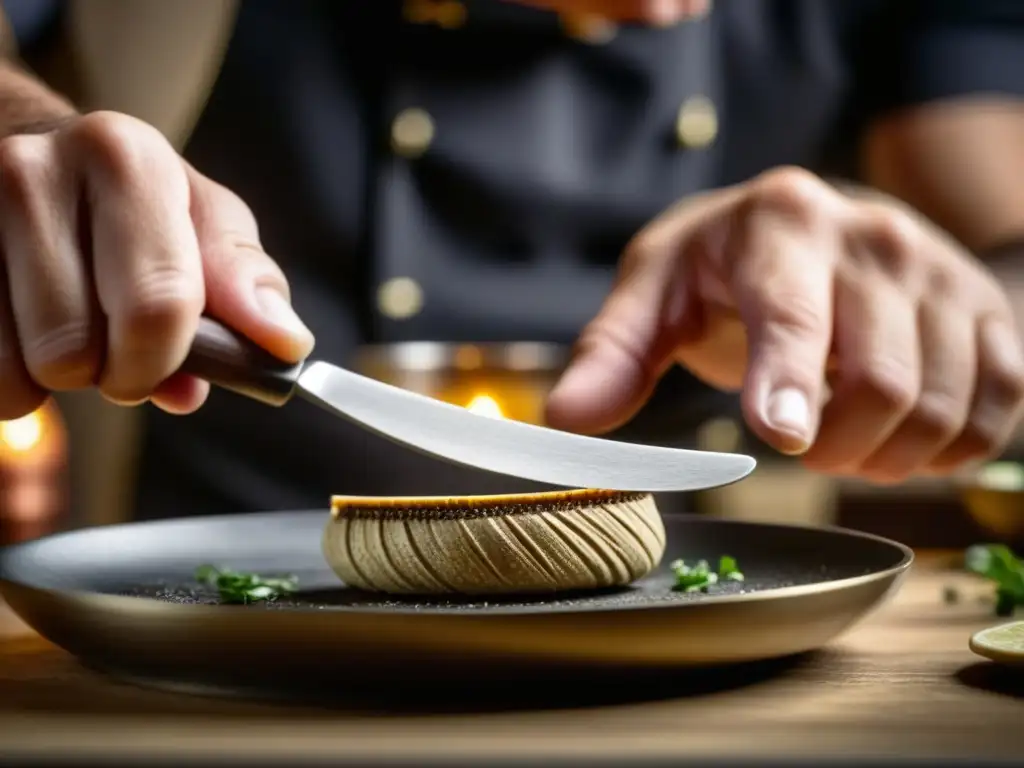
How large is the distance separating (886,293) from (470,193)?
2.38ft

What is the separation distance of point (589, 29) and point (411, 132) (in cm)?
27

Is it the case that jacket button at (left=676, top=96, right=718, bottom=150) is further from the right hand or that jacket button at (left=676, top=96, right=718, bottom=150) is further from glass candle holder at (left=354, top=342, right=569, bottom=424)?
the right hand

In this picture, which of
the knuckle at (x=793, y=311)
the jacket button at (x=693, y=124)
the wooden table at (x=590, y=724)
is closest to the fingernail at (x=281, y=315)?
the wooden table at (x=590, y=724)

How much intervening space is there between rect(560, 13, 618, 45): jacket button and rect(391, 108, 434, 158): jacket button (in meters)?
0.22

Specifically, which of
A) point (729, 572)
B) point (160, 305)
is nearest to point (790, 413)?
point (729, 572)

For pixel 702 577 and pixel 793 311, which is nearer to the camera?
pixel 702 577

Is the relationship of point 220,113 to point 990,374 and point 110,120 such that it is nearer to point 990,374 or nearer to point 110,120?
point 110,120

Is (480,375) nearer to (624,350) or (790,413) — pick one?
(624,350)

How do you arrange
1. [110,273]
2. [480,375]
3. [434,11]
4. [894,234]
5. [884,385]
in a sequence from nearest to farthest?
[110,273], [884,385], [894,234], [480,375], [434,11]

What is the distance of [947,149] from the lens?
6.39 feet

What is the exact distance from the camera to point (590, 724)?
1.98 ft

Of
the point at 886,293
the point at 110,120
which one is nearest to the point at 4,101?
the point at 110,120

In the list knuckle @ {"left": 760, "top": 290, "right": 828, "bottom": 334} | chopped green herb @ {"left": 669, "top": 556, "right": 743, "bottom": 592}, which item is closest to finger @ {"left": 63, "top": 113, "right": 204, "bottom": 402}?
chopped green herb @ {"left": 669, "top": 556, "right": 743, "bottom": 592}

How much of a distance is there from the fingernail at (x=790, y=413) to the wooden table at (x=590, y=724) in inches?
7.4
